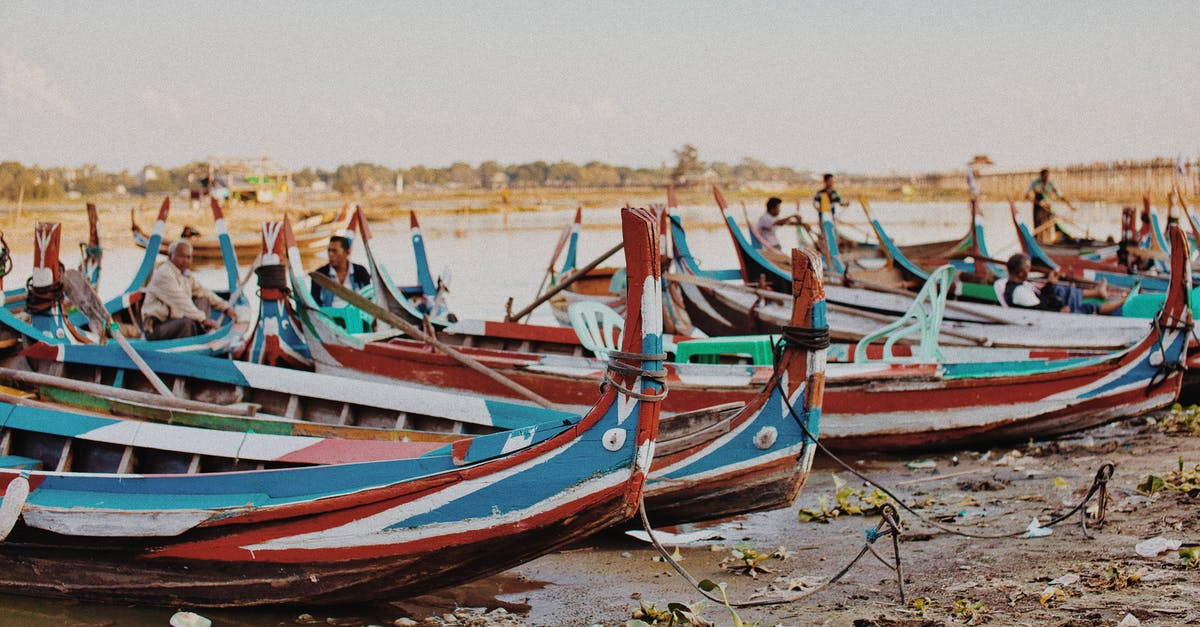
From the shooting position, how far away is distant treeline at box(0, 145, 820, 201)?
87.4 metres

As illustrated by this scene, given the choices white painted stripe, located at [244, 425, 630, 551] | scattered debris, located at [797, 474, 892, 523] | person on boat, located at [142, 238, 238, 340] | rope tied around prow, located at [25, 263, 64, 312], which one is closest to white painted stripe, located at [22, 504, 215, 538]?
white painted stripe, located at [244, 425, 630, 551]

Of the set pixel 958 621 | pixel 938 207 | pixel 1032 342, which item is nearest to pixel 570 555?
pixel 958 621

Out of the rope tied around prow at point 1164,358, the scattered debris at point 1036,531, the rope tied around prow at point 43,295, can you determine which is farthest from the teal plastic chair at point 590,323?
the rope tied around prow at point 1164,358

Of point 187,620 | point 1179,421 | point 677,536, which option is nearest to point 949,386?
point 1179,421

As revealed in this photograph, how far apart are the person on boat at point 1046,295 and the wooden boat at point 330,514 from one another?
262 inches

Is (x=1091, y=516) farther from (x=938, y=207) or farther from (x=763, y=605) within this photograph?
(x=938, y=207)

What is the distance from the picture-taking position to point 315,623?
5.13 m

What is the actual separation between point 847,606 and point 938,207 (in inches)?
2704

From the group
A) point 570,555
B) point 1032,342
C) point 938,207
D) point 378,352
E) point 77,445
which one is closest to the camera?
point 77,445

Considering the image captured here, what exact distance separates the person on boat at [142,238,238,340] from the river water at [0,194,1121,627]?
3079 millimetres

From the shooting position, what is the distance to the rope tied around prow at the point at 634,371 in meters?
Answer: 4.18

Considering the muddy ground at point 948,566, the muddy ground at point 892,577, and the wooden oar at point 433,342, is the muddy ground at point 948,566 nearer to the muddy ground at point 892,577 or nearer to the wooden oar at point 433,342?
the muddy ground at point 892,577

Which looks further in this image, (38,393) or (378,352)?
(378,352)

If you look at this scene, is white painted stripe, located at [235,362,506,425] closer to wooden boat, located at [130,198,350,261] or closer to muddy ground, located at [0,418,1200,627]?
muddy ground, located at [0,418,1200,627]
